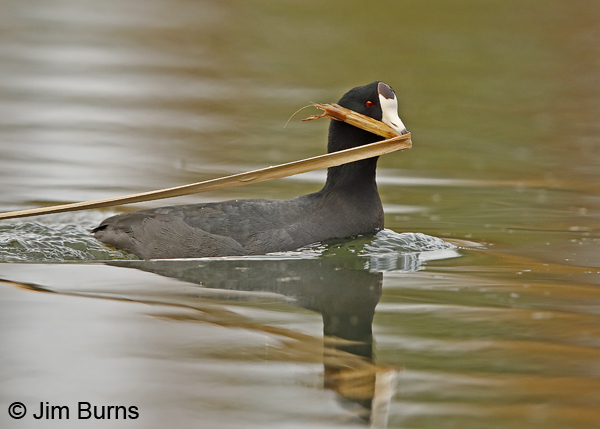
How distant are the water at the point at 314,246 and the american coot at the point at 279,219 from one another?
123mm

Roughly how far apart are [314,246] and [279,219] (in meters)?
0.29

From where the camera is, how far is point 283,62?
1328 centimetres

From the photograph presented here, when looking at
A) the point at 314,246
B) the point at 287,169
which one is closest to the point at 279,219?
the point at 314,246

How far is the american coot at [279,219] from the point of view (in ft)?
17.0

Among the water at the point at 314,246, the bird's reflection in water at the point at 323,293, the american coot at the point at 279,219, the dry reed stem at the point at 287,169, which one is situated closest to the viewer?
the water at the point at 314,246

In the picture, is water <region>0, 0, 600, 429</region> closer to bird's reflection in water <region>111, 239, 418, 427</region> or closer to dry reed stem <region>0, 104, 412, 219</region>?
bird's reflection in water <region>111, 239, 418, 427</region>

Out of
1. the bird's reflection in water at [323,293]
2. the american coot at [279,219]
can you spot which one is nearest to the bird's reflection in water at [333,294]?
the bird's reflection in water at [323,293]

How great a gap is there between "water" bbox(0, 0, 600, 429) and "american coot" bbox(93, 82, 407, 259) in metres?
0.12

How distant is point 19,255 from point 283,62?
8.65 meters

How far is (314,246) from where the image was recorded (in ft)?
17.3

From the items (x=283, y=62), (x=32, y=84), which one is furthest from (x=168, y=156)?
(x=283, y=62)

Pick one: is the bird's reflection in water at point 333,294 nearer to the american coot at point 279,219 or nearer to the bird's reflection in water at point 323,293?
the bird's reflection in water at point 323,293

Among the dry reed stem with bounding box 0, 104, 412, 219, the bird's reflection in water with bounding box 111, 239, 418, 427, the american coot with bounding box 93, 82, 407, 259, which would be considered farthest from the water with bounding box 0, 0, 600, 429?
the dry reed stem with bounding box 0, 104, 412, 219

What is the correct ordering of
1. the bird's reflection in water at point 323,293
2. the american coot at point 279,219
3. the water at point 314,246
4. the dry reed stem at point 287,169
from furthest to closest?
the american coot at point 279,219
the dry reed stem at point 287,169
the bird's reflection in water at point 323,293
the water at point 314,246
